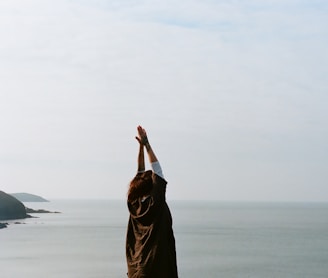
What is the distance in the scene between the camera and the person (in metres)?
4.50

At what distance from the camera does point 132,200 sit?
15.3 feet

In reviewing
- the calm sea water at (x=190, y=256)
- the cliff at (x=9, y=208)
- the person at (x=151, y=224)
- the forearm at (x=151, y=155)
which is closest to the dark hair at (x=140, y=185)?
the person at (x=151, y=224)

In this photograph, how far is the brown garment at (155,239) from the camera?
450 centimetres

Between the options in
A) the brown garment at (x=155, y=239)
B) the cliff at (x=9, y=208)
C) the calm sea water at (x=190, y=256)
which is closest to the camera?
the brown garment at (x=155, y=239)

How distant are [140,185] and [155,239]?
357mm

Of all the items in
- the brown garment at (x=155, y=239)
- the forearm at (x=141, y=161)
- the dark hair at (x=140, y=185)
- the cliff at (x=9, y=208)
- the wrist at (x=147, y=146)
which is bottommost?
the brown garment at (x=155, y=239)

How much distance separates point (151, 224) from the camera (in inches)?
179

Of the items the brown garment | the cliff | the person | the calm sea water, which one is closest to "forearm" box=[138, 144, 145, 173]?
the person

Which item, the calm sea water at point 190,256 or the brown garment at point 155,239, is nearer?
the brown garment at point 155,239

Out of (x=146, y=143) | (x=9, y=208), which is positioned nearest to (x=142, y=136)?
(x=146, y=143)

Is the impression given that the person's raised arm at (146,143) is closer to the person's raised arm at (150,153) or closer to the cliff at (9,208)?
the person's raised arm at (150,153)

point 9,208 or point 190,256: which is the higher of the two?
point 9,208

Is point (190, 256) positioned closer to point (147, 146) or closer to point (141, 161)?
point (141, 161)

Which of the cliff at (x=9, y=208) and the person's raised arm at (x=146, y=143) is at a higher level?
the cliff at (x=9, y=208)
